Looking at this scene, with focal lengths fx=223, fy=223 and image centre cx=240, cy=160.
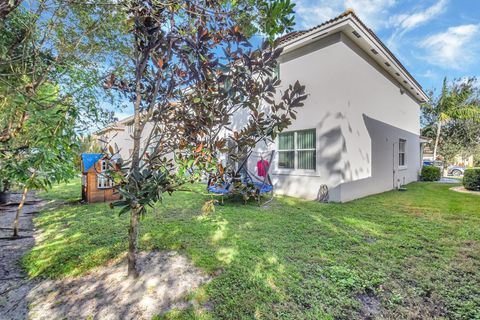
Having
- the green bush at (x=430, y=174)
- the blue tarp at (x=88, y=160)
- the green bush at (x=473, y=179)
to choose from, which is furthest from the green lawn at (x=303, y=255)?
the green bush at (x=430, y=174)

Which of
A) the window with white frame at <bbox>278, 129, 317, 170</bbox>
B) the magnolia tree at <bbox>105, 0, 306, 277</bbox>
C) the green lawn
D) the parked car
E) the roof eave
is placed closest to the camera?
the magnolia tree at <bbox>105, 0, 306, 277</bbox>

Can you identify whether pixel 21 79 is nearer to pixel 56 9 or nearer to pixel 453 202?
pixel 56 9

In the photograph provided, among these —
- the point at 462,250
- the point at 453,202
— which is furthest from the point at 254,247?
the point at 453,202

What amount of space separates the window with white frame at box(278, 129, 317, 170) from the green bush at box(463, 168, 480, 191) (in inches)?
317

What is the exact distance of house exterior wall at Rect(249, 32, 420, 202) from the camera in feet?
25.3

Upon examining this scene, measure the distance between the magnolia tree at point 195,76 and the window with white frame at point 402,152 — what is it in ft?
40.3

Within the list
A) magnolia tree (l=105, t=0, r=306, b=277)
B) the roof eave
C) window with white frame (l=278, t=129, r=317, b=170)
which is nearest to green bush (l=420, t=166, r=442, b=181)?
the roof eave

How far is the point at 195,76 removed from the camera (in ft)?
8.04

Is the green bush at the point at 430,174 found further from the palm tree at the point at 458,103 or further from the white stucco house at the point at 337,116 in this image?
the white stucco house at the point at 337,116

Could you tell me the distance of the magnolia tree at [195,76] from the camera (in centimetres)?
220

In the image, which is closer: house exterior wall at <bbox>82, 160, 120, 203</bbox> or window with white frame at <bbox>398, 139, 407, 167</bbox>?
house exterior wall at <bbox>82, 160, 120, 203</bbox>

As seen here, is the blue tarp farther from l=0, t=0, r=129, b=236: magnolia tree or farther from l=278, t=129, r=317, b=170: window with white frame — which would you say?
l=278, t=129, r=317, b=170: window with white frame

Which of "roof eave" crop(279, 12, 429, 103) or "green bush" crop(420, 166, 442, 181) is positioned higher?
"roof eave" crop(279, 12, 429, 103)

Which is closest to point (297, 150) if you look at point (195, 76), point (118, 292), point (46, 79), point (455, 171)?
point (195, 76)
